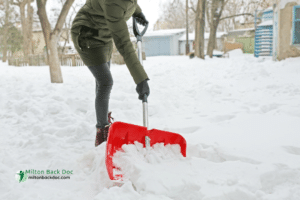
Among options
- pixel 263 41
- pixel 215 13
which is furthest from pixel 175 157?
pixel 215 13

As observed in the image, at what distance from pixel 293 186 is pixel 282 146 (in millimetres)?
673

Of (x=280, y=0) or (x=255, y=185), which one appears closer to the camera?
(x=255, y=185)

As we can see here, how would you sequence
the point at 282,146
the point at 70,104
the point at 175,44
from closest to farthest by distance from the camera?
the point at 282,146
the point at 70,104
the point at 175,44

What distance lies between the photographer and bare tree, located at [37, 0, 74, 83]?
21.1 ft

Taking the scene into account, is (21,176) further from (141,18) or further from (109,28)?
(141,18)

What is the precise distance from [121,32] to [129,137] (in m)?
0.80

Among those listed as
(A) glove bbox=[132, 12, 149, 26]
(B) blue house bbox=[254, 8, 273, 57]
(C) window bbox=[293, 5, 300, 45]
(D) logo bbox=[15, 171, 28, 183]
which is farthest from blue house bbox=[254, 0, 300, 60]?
(D) logo bbox=[15, 171, 28, 183]

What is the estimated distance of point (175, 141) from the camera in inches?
80.6

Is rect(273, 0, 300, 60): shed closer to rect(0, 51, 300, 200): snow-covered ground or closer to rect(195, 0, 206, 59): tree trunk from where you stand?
rect(0, 51, 300, 200): snow-covered ground

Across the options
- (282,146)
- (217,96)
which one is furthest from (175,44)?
(282,146)

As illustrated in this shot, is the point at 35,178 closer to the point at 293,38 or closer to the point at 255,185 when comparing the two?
the point at 255,185

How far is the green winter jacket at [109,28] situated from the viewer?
1752 mm

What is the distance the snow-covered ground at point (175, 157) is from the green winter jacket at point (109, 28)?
0.77 meters

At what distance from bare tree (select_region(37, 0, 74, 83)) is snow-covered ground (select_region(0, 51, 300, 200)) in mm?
1929
